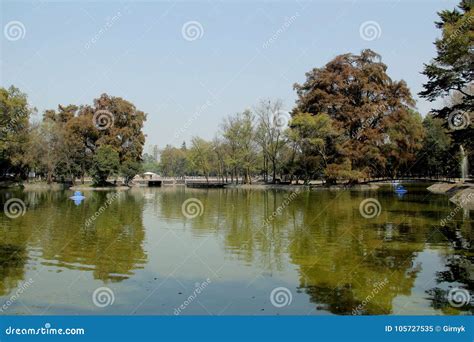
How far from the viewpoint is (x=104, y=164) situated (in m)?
64.8

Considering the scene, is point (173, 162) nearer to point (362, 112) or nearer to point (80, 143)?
point (80, 143)

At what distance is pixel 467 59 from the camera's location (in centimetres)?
2986

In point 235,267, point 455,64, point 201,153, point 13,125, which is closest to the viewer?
point 235,267

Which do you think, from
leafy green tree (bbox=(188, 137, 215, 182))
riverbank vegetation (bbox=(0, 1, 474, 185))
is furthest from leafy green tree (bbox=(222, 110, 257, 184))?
leafy green tree (bbox=(188, 137, 215, 182))

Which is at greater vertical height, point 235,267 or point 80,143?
point 80,143

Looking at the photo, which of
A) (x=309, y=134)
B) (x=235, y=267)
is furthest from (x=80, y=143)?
(x=235, y=267)

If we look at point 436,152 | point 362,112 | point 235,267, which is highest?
point 362,112

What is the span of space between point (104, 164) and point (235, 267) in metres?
55.4

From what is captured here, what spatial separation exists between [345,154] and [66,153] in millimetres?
41081

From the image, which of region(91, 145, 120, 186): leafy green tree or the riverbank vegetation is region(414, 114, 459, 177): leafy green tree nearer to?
the riverbank vegetation

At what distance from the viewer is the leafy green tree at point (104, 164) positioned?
64.9 meters

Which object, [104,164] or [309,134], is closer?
[309,134]

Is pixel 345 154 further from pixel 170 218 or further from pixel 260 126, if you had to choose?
pixel 170 218
